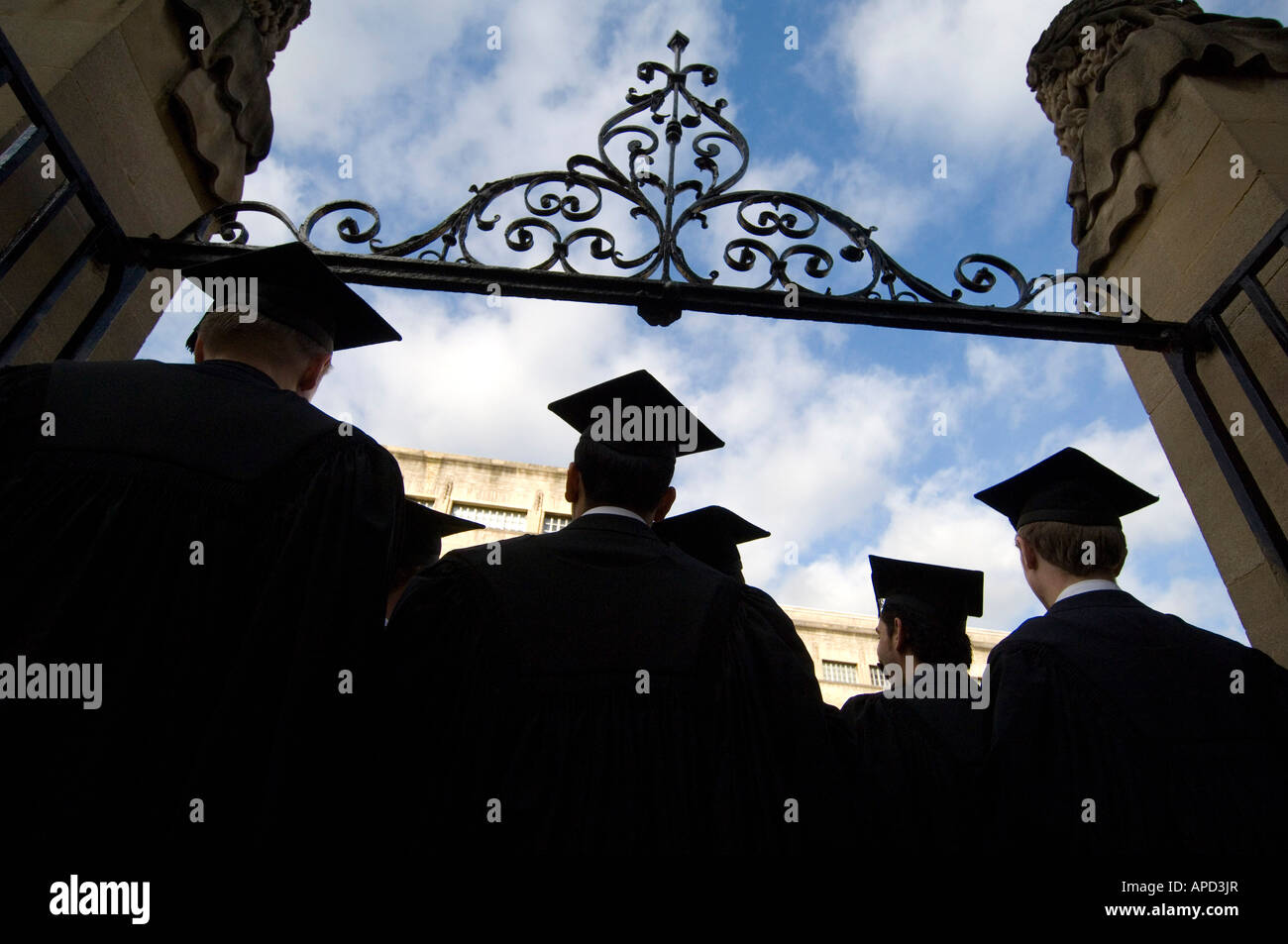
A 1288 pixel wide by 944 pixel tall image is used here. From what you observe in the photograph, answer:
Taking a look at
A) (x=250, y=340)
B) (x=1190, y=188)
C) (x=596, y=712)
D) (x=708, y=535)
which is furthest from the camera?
(x=1190, y=188)

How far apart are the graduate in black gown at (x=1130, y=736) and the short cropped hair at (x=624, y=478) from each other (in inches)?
45.6

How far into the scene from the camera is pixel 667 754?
1.53m

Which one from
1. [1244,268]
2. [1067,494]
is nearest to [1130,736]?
[1067,494]

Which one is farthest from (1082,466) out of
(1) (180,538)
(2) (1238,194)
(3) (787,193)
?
(1) (180,538)

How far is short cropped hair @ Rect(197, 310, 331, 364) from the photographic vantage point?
6.14ft

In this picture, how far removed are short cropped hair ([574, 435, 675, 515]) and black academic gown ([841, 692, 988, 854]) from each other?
0.81m

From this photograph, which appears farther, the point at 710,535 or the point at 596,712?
the point at 710,535

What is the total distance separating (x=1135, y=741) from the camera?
6.17 feet

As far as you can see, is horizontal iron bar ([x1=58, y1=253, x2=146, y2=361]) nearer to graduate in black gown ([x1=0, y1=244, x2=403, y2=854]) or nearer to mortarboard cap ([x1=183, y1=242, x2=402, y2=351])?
mortarboard cap ([x1=183, y1=242, x2=402, y2=351])

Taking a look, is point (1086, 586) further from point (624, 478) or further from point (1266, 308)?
point (624, 478)

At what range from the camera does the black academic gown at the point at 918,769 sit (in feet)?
5.69

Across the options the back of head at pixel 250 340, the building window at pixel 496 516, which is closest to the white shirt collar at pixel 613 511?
the back of head at pixel 250 340

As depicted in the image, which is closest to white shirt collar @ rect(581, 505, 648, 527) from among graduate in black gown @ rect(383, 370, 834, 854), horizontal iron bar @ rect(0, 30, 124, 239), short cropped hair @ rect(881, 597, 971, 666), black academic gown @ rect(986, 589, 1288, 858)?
graduate in black gown @ rect(383, 370, 834, 854)

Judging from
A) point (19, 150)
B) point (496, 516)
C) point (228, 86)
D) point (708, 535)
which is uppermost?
point (496, 516)
